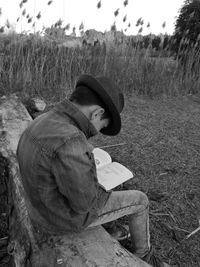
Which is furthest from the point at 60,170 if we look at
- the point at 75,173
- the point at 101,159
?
the point at 101,159

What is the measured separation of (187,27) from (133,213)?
178 inches

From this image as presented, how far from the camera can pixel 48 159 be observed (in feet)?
4.35

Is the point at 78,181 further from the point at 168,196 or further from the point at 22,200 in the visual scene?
the point at 168,196

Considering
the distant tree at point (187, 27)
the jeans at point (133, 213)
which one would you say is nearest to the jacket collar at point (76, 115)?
the jeans at point (133, 213)

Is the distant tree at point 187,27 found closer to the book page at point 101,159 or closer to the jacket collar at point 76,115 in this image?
the book page at point 101,159

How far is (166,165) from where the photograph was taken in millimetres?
3008

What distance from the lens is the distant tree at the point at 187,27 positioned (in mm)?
5404

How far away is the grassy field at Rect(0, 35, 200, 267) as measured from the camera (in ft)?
7.48

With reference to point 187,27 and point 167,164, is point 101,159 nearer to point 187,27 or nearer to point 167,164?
point 167,164

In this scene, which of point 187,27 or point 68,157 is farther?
point 187,27

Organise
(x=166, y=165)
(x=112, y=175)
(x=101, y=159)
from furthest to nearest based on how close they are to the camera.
Result: (x=166, y=165)
(x=101, y=159)
(x=112, y=175)

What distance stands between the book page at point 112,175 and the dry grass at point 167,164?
392mm

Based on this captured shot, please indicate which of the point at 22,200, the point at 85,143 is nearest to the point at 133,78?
the point at 22,200

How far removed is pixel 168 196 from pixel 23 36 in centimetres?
287
